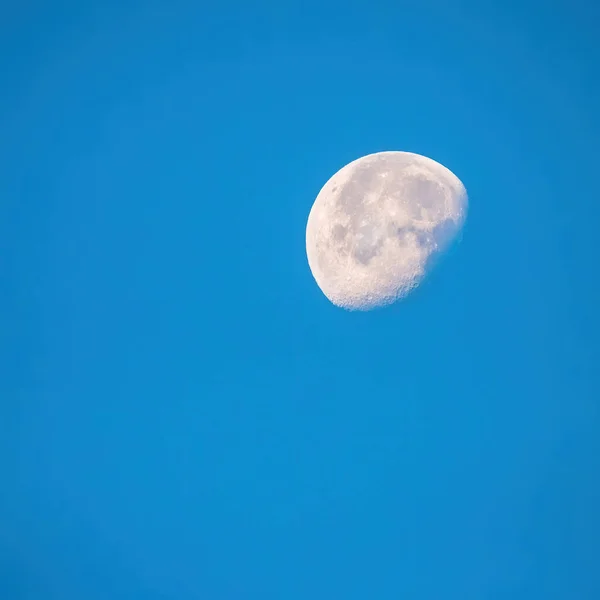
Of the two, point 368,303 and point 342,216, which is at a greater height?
point 342,216

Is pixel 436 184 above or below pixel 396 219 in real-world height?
above

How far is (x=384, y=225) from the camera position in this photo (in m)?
4.30

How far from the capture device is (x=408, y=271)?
4.38 metres

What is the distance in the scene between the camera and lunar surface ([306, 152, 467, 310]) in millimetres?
4305

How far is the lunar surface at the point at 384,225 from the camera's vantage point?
430 centimetres

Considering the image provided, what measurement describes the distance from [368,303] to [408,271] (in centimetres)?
35

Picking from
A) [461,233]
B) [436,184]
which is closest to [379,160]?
[436,184]

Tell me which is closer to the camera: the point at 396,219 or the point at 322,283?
the point at 396,219

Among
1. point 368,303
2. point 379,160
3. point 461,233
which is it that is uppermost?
point 379,160

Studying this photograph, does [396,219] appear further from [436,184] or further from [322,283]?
[322,283]

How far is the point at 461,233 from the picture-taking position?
14.7ft

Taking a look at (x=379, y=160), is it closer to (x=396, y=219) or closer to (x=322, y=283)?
(x=396, y=219)

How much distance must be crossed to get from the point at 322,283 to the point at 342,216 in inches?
19.7

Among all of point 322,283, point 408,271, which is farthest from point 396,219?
point 322,283
